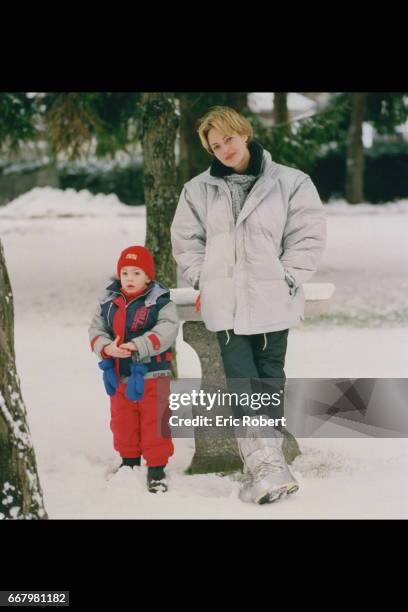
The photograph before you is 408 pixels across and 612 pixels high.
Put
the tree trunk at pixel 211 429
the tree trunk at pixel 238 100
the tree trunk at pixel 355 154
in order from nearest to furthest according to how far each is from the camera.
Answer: the tree trunk at pixel 211 429
the tree trunk at pixel 238 100
the tree trunk at pixel 355 154

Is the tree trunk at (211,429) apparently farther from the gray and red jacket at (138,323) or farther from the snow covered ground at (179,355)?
the gray and red jacket at (138,323)

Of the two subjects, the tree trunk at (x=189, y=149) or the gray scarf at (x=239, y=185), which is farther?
the tree trunk at (x=189, y=149)

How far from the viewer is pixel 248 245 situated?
310 centimetres

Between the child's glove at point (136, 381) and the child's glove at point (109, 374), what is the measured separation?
6 cm

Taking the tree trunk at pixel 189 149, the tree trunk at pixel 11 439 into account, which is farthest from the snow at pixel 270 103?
the tree trunk at pixel 11 439

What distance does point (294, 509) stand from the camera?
10.2ft

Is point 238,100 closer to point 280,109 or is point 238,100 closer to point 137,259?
point 280,109

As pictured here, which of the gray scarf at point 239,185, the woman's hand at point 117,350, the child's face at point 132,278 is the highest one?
the gray scarf at point 239,185

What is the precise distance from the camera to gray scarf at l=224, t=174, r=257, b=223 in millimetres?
3133

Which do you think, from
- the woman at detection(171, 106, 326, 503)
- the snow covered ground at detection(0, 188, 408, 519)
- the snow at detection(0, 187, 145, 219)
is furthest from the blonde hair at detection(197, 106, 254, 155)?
the snow at detection(0, 187, 145, 219)

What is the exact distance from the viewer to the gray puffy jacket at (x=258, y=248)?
122 inches

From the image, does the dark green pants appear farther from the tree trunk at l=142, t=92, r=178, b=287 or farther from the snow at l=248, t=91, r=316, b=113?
the snow at l=248, t=91, r=316, b=113

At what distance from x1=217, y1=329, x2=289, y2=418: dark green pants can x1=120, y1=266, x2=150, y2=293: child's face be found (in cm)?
41

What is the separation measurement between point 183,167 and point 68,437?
3.00m
